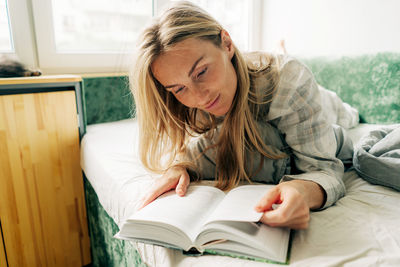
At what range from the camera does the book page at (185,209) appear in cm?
54

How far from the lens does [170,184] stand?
73 cm

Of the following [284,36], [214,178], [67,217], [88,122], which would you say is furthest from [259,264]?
[284,36]

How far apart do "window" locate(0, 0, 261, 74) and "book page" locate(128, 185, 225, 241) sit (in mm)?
943

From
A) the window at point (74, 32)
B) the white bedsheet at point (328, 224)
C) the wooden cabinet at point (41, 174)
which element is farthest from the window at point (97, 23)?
the white bedsheet at point (328, 224)

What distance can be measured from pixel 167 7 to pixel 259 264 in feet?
2.11

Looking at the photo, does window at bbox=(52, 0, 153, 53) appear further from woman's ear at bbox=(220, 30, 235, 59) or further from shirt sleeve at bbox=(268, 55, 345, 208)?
shirt sleeve at bbox=(268, 55, 345, 208)

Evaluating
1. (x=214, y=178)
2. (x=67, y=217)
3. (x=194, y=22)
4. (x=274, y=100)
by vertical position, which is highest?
(x=194, y=22)

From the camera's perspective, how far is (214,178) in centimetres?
88

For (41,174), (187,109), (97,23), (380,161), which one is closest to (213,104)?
(187,109)

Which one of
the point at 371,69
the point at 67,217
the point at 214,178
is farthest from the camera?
the point at 371,69

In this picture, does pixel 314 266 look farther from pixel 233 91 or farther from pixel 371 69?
pixel 371 69

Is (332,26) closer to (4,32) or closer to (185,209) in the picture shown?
(185,209)

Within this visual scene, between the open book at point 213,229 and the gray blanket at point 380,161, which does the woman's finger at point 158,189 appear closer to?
the open book at point 213,229

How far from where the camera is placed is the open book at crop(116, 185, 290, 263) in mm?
484
